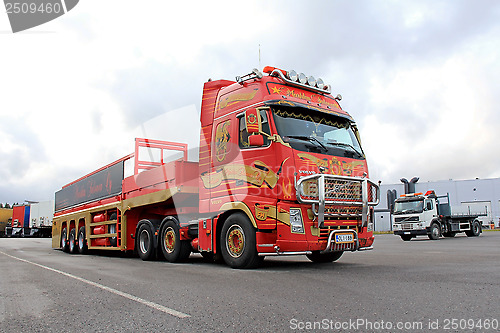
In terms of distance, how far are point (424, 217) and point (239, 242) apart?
18.7 m

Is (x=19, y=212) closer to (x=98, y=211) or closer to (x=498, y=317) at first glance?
(x=98, y=211)

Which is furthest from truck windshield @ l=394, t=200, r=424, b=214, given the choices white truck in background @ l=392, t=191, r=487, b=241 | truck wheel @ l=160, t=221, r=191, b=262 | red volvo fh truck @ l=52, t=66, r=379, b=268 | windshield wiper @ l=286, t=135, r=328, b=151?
windshield wiper @ l=286, t=135, r=328, b=151

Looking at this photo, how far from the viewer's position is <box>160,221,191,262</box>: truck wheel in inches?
385

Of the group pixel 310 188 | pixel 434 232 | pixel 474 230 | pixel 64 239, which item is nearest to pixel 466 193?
pixel 474 230

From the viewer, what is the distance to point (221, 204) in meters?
8.21

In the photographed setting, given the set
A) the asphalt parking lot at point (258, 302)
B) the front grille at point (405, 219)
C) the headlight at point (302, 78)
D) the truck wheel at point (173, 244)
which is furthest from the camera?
the front grille at point (405, 219)

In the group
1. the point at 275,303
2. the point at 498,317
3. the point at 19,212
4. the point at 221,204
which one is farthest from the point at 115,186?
the point at 19,212

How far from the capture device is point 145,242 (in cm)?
1133

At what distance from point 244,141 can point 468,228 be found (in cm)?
2397

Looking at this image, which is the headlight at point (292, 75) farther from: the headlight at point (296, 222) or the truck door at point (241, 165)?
the headlight at point (296, 222)

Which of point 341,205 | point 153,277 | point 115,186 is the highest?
point 115,186

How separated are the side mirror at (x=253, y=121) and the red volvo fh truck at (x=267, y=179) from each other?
0.7 inches

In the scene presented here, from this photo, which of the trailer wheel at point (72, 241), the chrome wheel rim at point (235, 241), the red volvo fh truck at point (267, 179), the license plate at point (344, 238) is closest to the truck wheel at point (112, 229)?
the red volvo fh truck at point (267, 179)

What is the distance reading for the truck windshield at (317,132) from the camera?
25.2 feet
